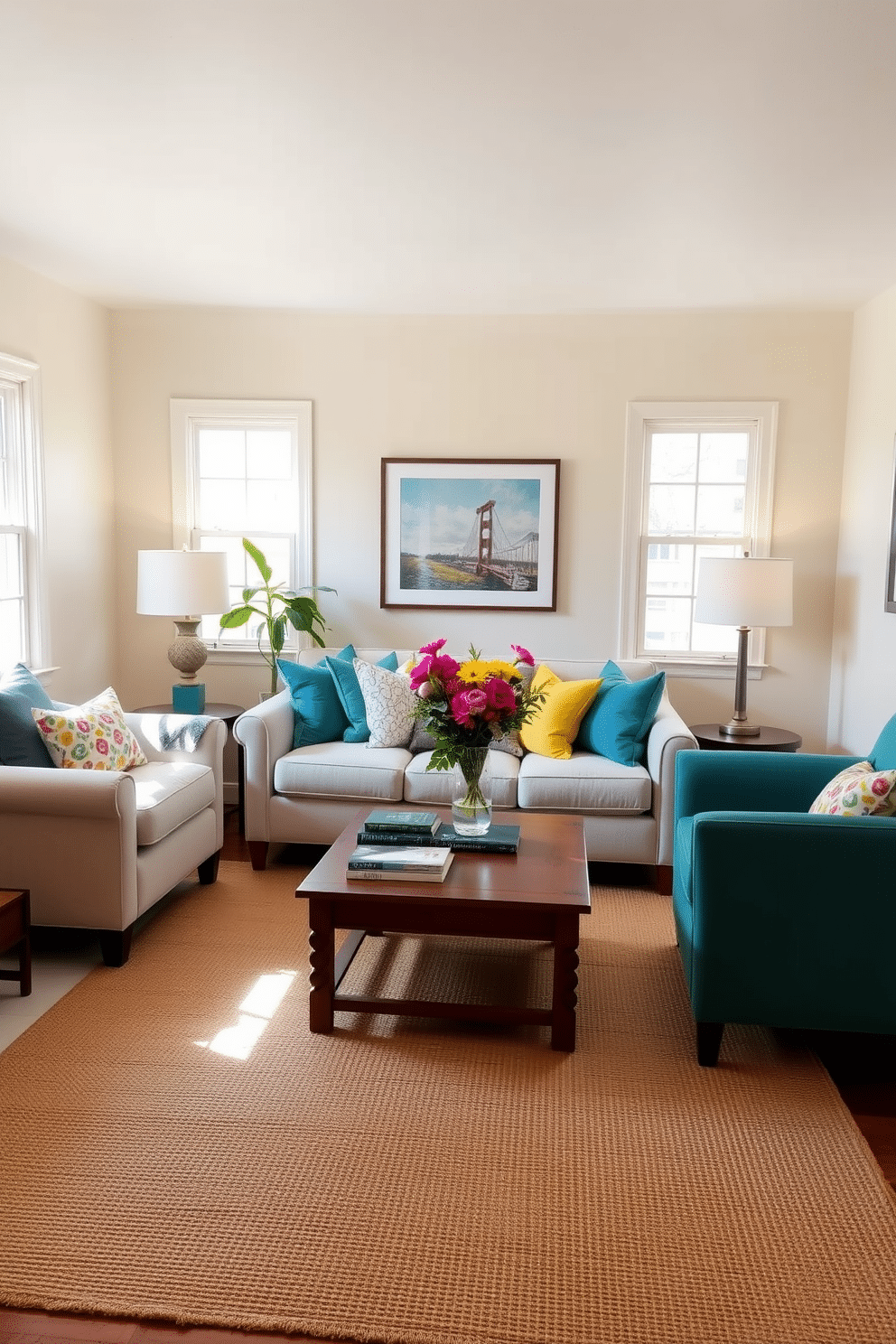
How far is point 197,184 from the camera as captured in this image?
3365mm

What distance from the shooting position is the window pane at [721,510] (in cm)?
520

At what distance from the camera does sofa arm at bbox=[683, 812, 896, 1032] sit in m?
2.55

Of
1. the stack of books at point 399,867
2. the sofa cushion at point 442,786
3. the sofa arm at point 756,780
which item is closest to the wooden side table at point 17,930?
the stack of books at point 399,867

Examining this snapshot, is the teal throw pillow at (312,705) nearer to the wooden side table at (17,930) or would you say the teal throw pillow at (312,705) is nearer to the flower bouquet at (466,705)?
the flower bouquet at (466,705)

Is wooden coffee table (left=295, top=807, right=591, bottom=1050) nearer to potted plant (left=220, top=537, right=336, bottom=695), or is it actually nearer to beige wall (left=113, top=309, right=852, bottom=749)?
potted plant (left=220, top=537, right=336, bottom=695)

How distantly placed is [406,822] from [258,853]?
142 cm

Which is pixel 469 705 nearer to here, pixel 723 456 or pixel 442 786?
pixel 442 786

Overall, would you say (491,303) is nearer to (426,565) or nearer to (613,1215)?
(426,565)

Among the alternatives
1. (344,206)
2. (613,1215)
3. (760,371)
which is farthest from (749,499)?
(613,1215)

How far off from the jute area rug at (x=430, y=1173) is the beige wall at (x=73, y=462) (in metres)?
2.30

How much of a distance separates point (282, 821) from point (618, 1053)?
197 cm

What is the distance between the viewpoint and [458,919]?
2.83 metres

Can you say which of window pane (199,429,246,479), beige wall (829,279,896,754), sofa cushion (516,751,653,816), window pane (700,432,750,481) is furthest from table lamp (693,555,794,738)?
window pane (199,429,246,479)

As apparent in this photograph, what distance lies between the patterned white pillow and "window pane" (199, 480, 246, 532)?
142 cm
